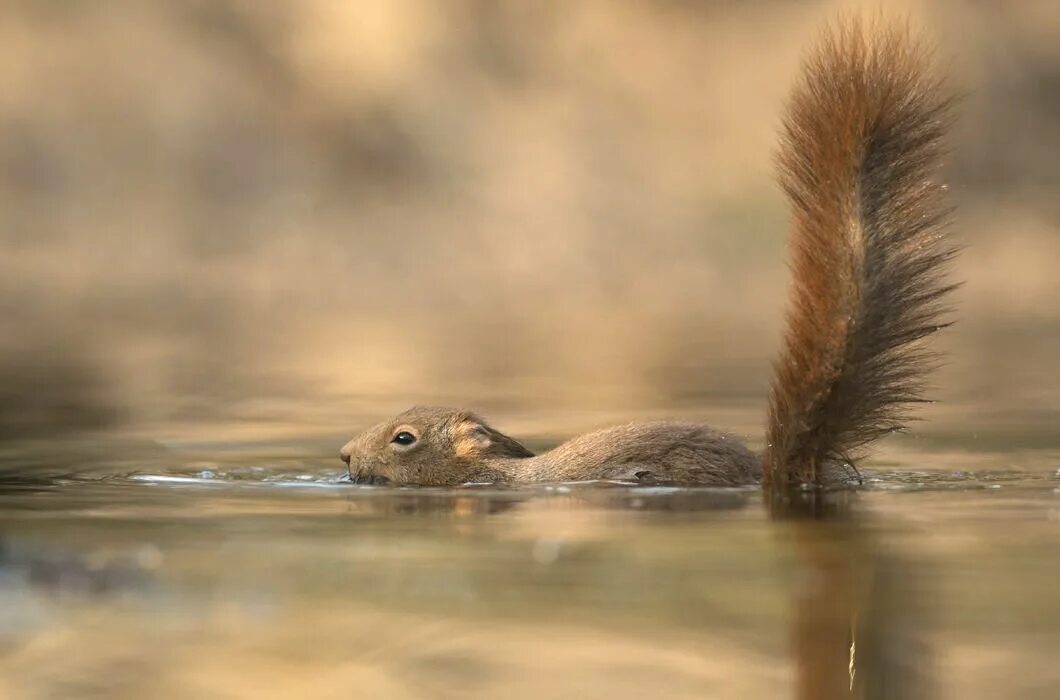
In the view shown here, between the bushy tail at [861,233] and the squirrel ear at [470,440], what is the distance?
2154mm

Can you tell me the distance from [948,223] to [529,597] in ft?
11.2

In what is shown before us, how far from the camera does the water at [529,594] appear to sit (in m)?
4.74

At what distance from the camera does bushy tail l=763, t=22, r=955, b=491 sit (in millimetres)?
8242

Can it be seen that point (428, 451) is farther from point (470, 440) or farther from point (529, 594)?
point (529, 594)

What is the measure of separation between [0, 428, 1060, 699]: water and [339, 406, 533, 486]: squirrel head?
0.92 m

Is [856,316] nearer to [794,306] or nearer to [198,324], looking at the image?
[794,306]

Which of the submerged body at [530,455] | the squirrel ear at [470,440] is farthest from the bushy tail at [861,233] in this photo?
the squirrel ear at [470,440]

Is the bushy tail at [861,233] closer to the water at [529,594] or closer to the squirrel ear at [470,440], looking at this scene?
the water at [529,594]

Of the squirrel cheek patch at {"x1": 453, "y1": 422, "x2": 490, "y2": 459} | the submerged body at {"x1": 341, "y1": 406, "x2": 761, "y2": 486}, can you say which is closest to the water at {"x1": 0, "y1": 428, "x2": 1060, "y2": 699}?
the submerged body at {"x1": 341, "y1": 406, "x2": 761, "y2": 486}

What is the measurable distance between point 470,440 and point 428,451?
0.93 feet

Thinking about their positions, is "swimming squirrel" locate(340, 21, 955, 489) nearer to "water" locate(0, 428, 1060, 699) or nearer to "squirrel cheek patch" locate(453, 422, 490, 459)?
"water" locate(0, 428, 1060, 699)

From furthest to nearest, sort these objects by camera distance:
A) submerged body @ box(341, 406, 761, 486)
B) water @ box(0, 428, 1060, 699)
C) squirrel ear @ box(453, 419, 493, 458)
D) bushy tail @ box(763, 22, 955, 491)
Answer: squirrel ear @ box(453, 419, 493, 458)
submerged body @ box(341, 406, 761, 486)
bushy tail @ box(763, 22, 955, 491)
water @ box(0, 428, 1060, 699)

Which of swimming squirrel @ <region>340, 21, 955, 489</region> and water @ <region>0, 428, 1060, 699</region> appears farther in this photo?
swimming squirrel @ <region>340, 21, 955, 489</region>

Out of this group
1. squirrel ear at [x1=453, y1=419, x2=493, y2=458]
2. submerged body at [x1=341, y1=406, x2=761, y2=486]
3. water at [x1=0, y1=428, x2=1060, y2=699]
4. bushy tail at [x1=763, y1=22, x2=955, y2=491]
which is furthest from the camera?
squirrel ear at [x1=453, y1=419, x2=493, y2=458]
